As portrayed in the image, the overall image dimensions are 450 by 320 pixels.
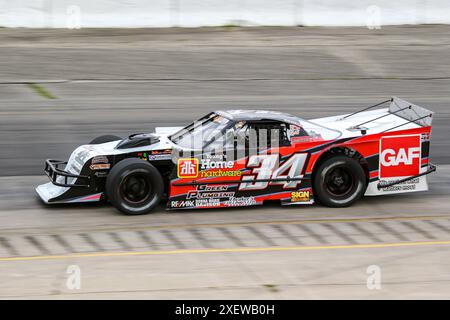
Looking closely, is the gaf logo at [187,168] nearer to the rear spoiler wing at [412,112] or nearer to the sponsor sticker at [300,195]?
the sponsor sticker at [300,195]

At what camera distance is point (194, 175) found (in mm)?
10789

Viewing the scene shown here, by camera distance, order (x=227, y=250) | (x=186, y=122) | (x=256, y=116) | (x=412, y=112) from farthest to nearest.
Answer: (x=186, y=122) < (x=412, y=112) < (x=256, y=116) < (x=227, y=250)

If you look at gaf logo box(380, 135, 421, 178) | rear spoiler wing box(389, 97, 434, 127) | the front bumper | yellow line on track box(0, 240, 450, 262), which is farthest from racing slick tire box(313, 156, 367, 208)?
the front bumper

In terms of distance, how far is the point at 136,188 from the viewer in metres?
10.7

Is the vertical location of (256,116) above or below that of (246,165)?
above

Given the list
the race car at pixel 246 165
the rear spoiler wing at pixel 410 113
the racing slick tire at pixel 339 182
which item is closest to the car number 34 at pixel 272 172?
the race car at pixel 246 165

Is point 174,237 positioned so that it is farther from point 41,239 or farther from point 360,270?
point 360,270

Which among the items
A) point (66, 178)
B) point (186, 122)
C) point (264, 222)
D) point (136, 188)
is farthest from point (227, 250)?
point (186, 122)

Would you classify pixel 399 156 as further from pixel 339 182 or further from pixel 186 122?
pixel 186 122

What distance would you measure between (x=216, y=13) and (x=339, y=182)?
16.7 m

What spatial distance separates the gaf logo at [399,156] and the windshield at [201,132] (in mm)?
2165

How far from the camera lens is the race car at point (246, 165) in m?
10.8
